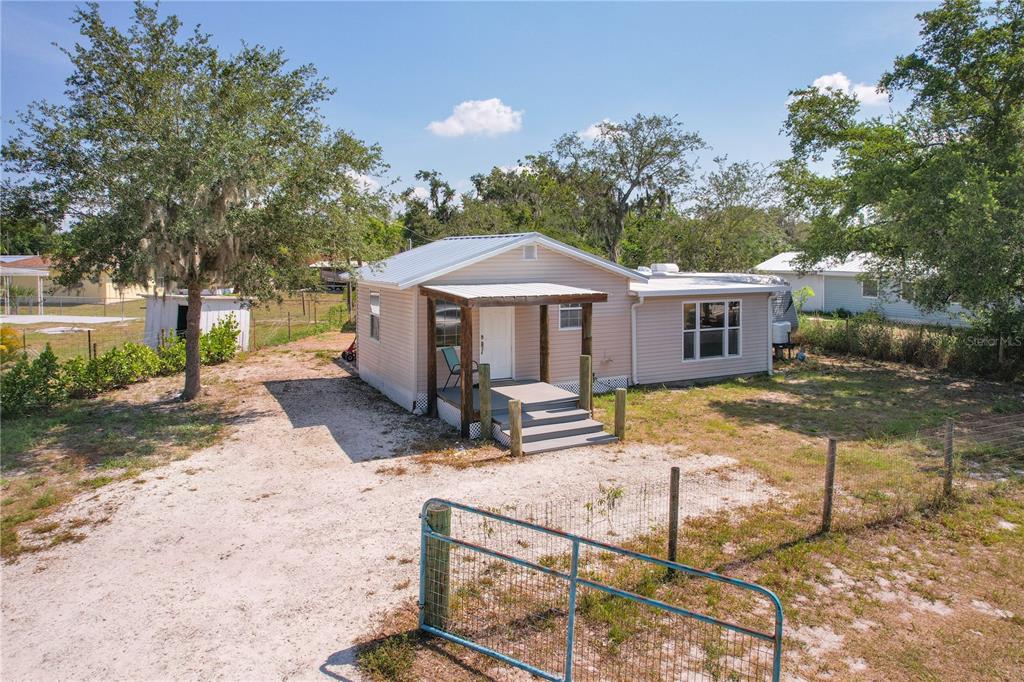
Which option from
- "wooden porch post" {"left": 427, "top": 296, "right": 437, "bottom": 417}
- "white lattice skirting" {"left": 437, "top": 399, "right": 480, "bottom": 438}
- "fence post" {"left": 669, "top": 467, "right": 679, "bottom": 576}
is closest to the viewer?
"fence post" {"left": 669, "top": 467, "right": 679, "bottom": 576}

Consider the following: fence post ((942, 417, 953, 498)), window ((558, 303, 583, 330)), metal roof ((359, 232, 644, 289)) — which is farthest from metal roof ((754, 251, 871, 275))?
fence post ((942, 417, 953, 498))

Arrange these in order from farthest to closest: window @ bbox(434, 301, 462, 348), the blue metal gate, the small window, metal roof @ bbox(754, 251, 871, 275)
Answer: metal roof @ bbox(754, 251, 871, 275)
the small window
window @ bbox(434, 301, 462, 348)
the blue metal gate

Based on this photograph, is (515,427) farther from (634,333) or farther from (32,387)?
(32,387)

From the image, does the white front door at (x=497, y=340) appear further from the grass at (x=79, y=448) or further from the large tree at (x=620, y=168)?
the large tree at (x=620, y=168)

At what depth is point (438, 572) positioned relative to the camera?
5.19m

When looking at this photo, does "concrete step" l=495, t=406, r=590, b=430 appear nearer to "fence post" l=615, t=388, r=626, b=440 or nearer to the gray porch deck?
the gray porch deck

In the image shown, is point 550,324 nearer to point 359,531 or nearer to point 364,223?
point 364,223

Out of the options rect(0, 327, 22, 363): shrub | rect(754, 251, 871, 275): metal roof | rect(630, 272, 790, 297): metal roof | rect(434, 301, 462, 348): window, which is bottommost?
rect(0, 327, 22, 363): shrub

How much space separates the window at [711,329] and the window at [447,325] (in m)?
6.20

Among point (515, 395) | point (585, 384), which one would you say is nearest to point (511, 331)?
point (515, 395)

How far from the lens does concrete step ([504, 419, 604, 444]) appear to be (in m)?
10.5

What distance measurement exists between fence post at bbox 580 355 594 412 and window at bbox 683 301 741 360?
535cm

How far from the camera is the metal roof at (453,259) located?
12.1 m

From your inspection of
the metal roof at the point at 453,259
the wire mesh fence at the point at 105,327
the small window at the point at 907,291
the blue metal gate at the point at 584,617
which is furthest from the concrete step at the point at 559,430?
the small window at the point at 907,291
